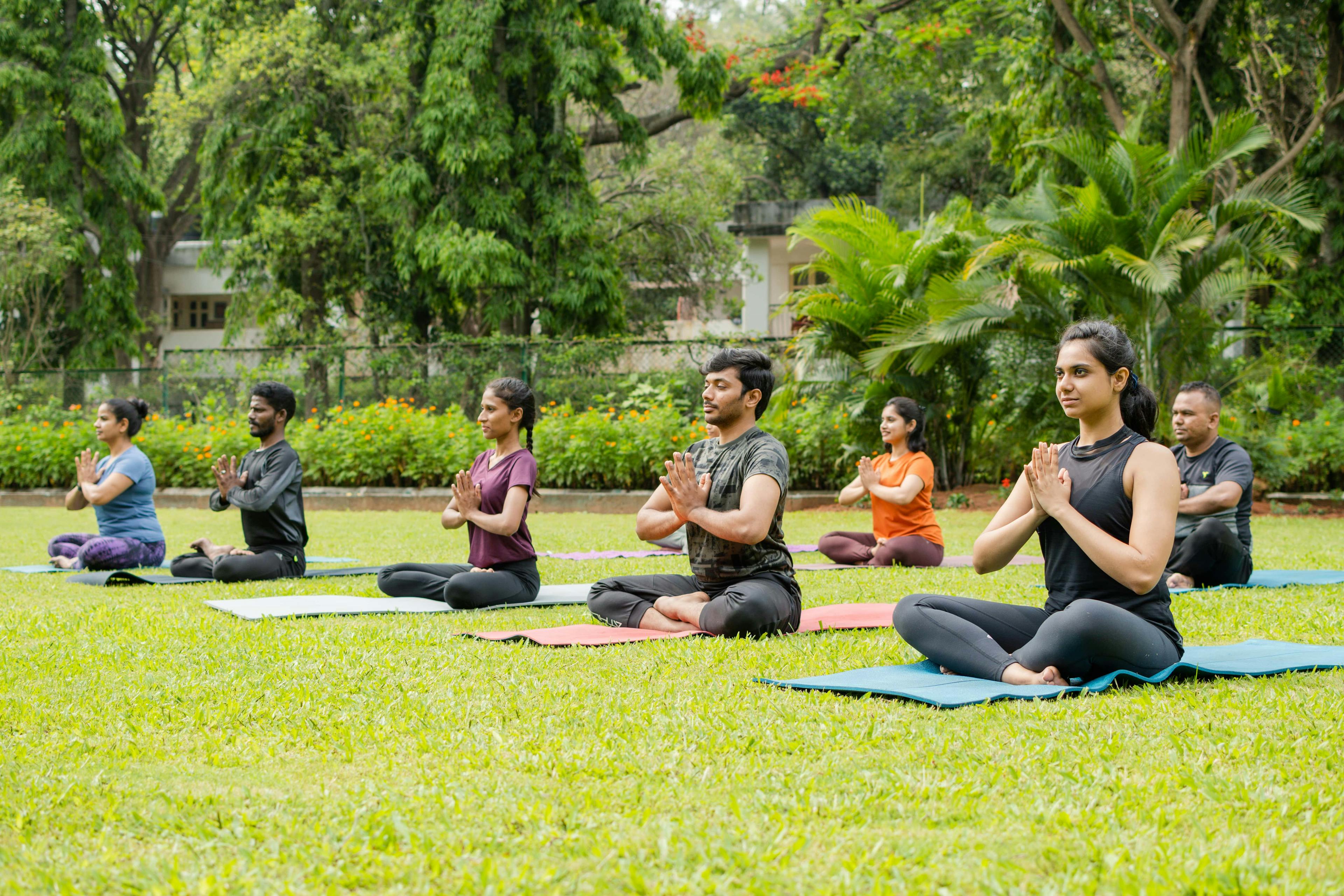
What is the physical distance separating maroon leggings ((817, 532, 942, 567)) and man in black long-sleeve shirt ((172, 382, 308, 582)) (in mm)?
4090

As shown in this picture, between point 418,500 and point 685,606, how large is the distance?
36.8 feet

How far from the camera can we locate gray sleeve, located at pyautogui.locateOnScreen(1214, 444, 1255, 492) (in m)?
7.85

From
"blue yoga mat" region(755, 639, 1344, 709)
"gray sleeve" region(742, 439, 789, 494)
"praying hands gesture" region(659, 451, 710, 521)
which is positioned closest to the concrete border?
"gray sleeve" region(742, 439, 789, 494)

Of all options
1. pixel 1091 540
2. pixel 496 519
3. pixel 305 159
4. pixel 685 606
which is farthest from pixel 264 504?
pixel 305 159

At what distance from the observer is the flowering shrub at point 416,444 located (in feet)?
53.5

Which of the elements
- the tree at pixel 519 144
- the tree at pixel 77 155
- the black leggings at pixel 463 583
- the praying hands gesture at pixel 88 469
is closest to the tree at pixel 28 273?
the tree at pixel 77 155

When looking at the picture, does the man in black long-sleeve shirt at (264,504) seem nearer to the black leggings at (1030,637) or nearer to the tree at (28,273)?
the black leggings at (1030,637)

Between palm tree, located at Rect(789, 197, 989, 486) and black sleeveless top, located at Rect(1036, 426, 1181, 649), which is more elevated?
palm tree, located at Rect(789, 197, 989, 486)

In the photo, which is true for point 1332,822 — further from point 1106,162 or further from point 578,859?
point 1106,162

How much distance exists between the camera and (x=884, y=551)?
30.8 ft

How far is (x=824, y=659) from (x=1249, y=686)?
165 centimetres

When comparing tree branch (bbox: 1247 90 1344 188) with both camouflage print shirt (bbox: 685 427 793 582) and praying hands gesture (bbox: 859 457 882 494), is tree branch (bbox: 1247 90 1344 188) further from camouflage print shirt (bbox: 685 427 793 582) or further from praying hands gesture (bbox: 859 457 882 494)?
camouflage print shirt (bbox: 685 427 793 582)

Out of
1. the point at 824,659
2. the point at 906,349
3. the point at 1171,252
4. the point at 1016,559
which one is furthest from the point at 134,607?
the point at 1171,252

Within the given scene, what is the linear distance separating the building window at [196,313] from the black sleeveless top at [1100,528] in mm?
42966
